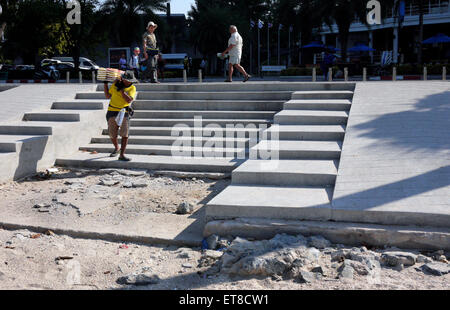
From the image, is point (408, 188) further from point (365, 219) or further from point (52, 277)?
point (52, 277)

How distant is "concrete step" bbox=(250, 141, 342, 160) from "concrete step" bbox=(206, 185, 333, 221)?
1.30 m

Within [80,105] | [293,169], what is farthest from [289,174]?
[80,105]

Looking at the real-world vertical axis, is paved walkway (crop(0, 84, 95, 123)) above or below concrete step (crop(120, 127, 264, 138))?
above

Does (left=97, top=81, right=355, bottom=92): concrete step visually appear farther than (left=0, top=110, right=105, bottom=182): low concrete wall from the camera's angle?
Yes

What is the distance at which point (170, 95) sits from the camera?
11.3 metres

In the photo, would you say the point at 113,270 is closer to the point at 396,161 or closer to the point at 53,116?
the point at 396,161

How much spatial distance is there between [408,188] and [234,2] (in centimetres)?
5256

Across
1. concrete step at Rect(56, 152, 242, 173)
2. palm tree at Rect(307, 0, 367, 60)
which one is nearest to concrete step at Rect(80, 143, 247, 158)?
concrete step at Rect(56, 152, 242, 173)

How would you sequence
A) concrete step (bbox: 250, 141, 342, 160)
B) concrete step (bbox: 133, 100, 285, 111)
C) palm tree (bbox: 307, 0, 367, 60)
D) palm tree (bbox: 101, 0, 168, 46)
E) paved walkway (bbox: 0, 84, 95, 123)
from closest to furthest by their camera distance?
concrete step (bbox: 250, 141, 342, 160) → concrete step (bbox: 133, 100, 285, 111) → paved walkway (bbox: 0, 84, 95, 123) → palm tree (bbox: 307, 0, 367, 60) → palm tree (bbox: 101, 0, 168, 46)

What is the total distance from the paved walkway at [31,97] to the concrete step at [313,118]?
562 cm

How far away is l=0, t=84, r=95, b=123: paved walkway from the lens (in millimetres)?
10611

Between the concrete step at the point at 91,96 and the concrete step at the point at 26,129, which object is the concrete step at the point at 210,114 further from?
the concrete step at the point at 26,129

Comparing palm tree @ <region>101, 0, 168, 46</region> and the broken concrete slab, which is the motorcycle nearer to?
palm tree @ <region>101, 0, 168, 46</region>

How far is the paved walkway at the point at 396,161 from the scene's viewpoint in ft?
16.4
